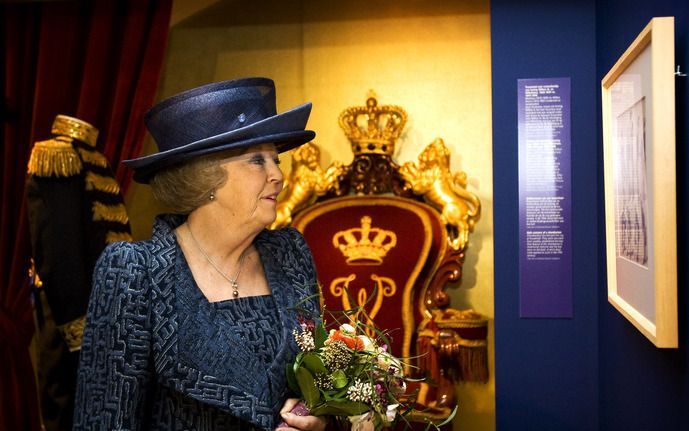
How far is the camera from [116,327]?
167 cm

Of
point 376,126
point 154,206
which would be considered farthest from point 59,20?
point 376,126

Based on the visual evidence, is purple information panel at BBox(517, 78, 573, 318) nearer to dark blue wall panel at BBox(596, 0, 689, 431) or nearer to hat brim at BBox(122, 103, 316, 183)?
dark blue wall panel at BBox(596, 0, 689, 431)

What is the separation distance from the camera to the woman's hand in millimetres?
1727

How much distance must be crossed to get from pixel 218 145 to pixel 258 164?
0.43 feet

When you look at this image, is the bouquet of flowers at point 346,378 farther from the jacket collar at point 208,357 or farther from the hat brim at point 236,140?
the hat brim at point 236,140

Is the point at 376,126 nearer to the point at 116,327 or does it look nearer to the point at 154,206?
the point at 154,206

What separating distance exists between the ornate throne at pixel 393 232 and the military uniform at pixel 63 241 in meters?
0.91

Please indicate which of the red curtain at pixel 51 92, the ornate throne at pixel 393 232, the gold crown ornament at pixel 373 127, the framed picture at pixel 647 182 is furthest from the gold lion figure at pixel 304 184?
the framed picture at pixel 647 182

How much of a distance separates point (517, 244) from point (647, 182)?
148 centimetres

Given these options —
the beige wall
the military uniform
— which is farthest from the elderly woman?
the beige wall

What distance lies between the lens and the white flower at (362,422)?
1.71m

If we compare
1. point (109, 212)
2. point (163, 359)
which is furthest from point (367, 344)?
point (109, 212)

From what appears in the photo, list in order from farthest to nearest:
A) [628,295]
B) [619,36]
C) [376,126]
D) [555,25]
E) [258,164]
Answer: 1. [376,126]
2. [555,25]
3. [619,36]
4. [628,295]
5. [258,164]

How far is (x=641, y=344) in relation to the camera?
2277 millimetres
